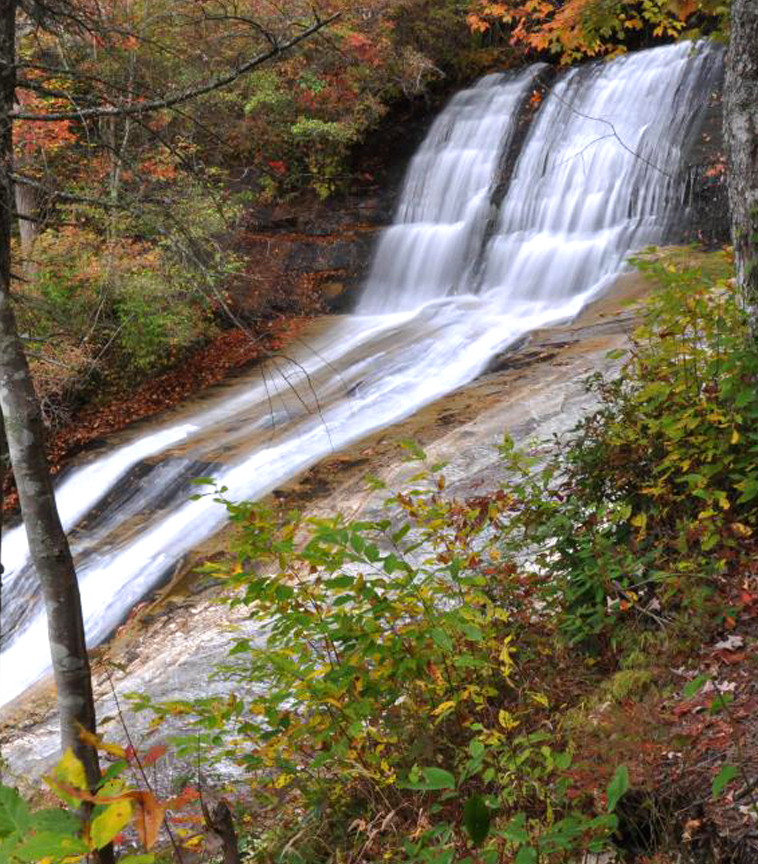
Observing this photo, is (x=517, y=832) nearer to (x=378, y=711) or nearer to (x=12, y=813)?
(x=12, y=813)

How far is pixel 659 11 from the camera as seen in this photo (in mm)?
6379

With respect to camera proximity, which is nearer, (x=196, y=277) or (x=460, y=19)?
(x=196, y=277)

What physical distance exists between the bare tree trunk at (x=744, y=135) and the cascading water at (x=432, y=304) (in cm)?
306

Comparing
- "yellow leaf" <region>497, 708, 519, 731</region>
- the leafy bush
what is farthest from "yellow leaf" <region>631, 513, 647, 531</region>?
"yellow leaf" <region>497, 708, 519, 731</region>

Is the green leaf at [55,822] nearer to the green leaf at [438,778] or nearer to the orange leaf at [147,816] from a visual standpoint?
the orange leaf at [147,816]

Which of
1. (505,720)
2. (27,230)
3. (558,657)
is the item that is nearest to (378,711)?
(505,720)

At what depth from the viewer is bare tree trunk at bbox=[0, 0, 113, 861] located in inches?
130

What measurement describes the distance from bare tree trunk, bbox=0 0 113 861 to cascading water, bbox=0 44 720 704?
11.9ft

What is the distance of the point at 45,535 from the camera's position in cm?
333

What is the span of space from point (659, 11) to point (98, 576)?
21.5 ft

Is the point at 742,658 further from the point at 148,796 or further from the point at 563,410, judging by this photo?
the point at 563,410

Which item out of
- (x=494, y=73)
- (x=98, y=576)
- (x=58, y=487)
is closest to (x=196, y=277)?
(x=98, y=576)

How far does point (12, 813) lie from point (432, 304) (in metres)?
13.1

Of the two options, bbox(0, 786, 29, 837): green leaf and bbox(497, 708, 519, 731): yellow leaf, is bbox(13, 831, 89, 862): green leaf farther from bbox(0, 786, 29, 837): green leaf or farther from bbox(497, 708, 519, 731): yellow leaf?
bbox(497, 708, 519, 731): yellow leaf
